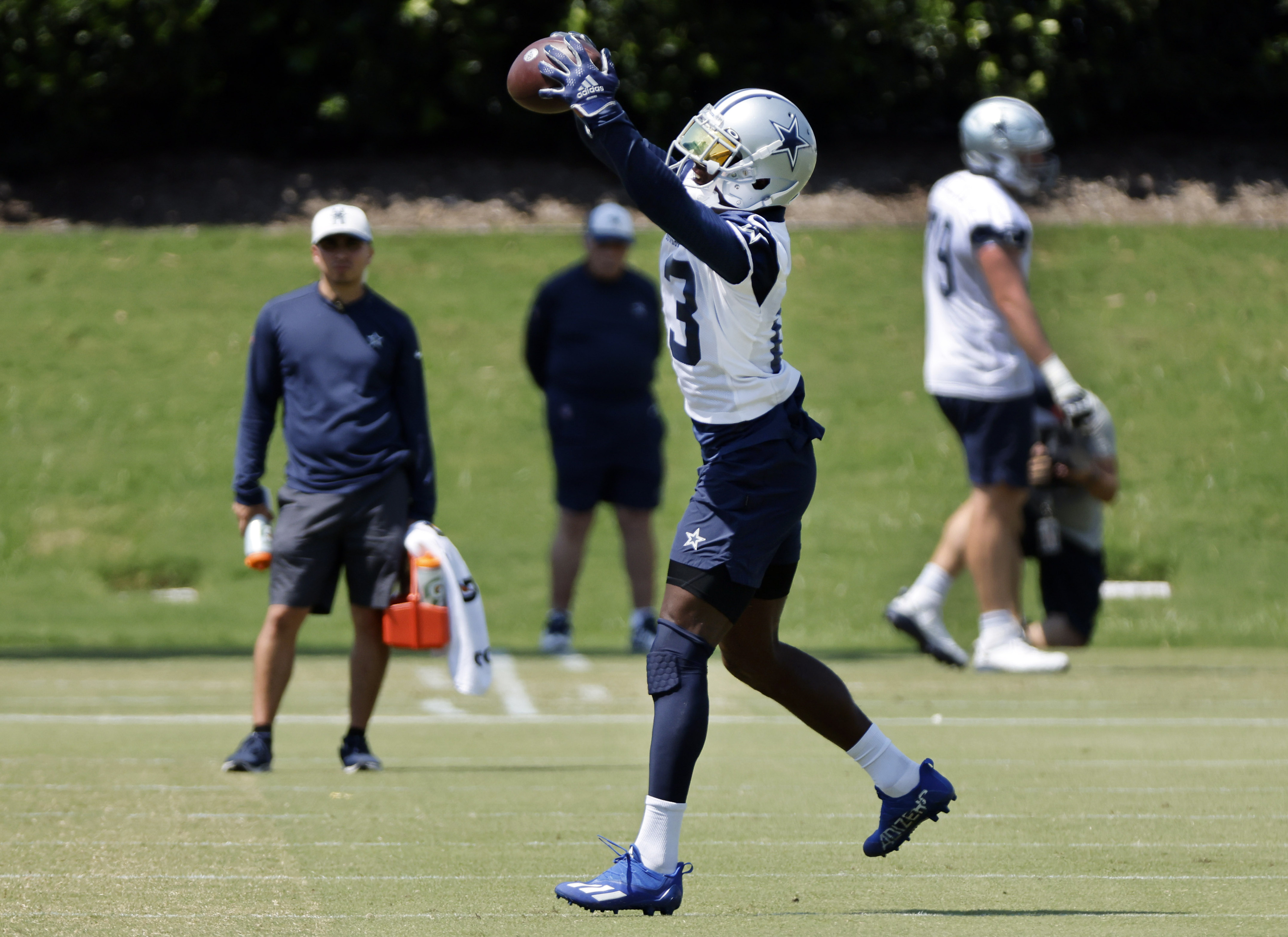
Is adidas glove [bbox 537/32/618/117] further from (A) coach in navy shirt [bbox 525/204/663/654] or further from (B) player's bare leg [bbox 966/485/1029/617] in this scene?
(A) coach in navy shirt [bbox 525/204/663/654]

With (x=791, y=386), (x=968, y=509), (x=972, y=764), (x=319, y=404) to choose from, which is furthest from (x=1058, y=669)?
(x=791, y=386)

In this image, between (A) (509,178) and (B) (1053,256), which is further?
(A) (509,178)

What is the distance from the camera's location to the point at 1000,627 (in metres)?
8.14

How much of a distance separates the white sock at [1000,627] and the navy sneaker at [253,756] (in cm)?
331

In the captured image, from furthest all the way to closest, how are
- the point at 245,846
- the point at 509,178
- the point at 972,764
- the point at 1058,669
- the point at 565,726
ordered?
the point at 509,178 → the point at 1058,669 → the point at 565,726 → the point at 972,764 → the point at 245,846

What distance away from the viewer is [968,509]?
328 inches

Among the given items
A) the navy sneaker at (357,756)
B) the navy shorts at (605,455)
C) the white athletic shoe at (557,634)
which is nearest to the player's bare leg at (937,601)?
the navy shorts at (605,455)

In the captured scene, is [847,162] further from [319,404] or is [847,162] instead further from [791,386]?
[791,386]

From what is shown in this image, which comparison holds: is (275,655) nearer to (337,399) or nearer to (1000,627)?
Result: (337,399)

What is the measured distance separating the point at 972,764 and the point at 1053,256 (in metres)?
10.9

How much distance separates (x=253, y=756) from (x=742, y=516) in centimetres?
265

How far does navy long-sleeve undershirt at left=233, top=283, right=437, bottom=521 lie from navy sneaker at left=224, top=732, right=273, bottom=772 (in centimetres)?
86

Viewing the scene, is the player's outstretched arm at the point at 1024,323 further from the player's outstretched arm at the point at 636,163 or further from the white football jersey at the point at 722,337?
the player's outstretched arm at the point at 636,163

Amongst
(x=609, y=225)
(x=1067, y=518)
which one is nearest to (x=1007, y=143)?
(x=1067, y=518)
